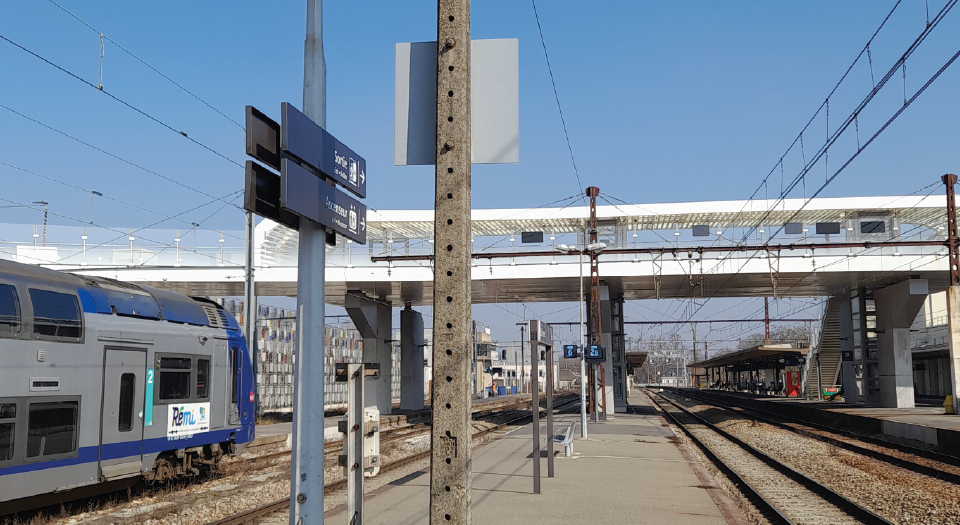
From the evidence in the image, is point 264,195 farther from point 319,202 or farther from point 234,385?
point 234,385

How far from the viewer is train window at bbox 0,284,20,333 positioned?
10.2 m

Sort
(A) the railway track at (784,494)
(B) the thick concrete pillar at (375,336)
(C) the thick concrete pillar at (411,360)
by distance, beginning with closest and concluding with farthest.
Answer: (A) the railway track at (784,494), (B) the thick concrete pillar at (375,336), (C) the thick concrete pillar at (411,360)

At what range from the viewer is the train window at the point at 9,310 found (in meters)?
10.2

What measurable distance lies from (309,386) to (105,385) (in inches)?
284

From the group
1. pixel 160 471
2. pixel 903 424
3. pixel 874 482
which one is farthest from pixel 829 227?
pixel 160 471

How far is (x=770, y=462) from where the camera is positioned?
2022 centimetres

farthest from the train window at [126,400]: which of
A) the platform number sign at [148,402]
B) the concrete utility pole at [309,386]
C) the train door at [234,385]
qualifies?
the concrete utility pole at [309,386]

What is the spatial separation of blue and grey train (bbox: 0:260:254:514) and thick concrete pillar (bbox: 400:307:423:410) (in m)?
29.9

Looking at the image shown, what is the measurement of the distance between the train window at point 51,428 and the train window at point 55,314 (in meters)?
0.96

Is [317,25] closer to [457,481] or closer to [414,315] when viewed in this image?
[457,481]

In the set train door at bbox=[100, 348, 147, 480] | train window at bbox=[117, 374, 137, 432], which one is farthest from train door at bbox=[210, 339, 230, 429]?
train window at bbox=[117, 374, 137, 432]

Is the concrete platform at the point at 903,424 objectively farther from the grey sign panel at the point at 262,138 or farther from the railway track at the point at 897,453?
the grey sign panel at the point at 262,138

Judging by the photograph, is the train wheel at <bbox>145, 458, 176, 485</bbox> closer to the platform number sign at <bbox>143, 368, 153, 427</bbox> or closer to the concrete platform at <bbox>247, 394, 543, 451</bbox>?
the platform number sign at <bbox>143, 368, 153, 427</bbox>

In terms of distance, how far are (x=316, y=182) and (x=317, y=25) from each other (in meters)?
1.48
